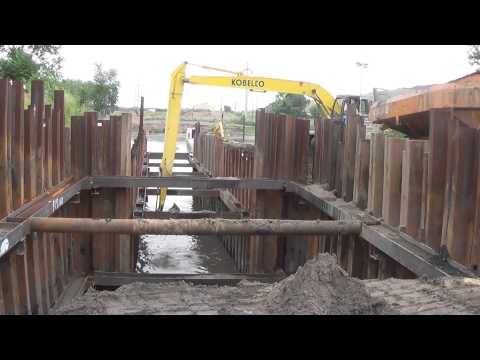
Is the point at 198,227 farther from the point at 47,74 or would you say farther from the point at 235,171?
the point at 47,74

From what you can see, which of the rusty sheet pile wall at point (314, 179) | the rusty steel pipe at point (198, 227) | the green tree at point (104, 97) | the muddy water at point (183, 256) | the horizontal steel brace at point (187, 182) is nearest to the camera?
the rusty steel pipe at point (198, 227)

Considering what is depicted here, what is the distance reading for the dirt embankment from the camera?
3.09 m

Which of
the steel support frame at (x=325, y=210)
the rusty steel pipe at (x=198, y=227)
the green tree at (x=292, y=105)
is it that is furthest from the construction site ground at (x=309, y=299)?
the green tree at (x=292, y=105)

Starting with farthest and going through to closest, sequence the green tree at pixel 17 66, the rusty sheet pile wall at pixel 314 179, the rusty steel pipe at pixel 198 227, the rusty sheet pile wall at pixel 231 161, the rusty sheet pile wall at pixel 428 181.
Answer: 1. the green tree at pixel 17 66
2. the rusty sheet pile wall at pixel 231 161
3. the rusty sheet pile wall at pixel 314 179
4. the rusty steel pipe at pixel 198 227
5. the rusty sheet pile wall at pixel 428 181

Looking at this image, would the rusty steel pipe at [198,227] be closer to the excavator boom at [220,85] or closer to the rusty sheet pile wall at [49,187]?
the rusty sheet pile wall at [49,187]

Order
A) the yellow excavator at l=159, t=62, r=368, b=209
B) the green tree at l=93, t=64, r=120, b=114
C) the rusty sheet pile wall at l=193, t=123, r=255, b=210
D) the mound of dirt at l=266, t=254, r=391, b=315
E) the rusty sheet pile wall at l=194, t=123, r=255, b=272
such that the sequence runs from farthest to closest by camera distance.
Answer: the green tree at l=93, t=64, r=120, b=114, the yellow excavator at l=159, t=62, r=368, b=209, the rusty sheet pile wall at l=193, t=123, r=255, b=210, the rusty sheet pile wall at l=194, t=123, r=255, b=272, the mound of dirt at l=266, t=254, r=391, b=315

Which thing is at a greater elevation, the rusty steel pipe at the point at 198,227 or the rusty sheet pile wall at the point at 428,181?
the rusty sheet pile wall at the point at 428,181

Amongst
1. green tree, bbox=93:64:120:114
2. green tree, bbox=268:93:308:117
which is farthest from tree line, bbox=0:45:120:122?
green tree, bbox=268:93:308:117

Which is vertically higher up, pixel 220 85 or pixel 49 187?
pixel 220 85

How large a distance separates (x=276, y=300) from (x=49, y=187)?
4772 millimetres

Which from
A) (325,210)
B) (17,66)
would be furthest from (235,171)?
(17,66)

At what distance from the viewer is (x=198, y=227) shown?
18.2ft

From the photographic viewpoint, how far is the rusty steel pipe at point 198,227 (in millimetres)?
5457

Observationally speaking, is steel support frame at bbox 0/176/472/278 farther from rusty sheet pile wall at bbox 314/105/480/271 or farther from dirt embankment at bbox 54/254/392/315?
dirt embankment at bbox 54/254/392/315
